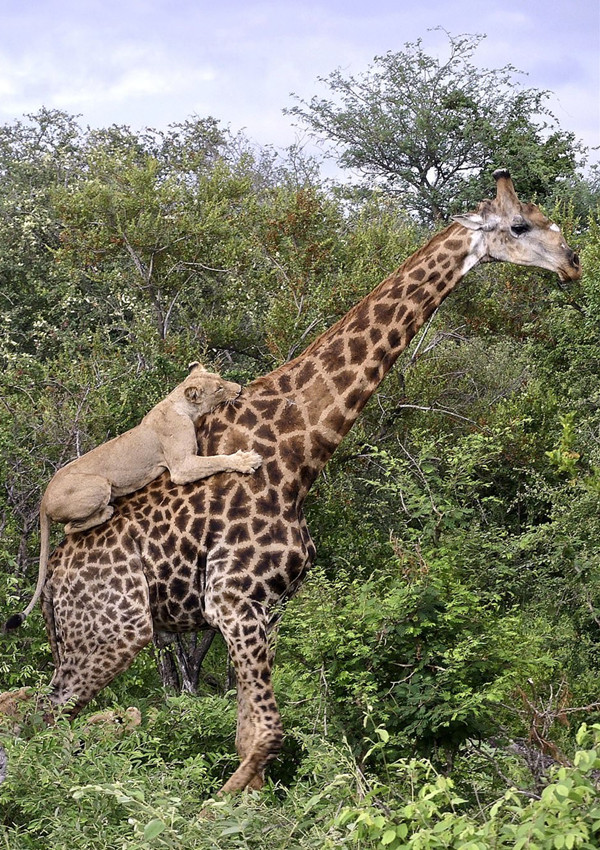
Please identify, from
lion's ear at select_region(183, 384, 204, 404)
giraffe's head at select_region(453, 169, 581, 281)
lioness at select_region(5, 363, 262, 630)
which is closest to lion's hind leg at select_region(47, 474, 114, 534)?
lioness at select_region(5, 363, 262, 630)

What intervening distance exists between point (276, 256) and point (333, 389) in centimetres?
786

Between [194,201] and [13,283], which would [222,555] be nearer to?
[194,201]

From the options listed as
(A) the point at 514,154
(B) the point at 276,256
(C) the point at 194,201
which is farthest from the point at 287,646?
(A) the point at 514,154

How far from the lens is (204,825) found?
523cm

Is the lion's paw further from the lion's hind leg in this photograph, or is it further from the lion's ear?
the lion's hind leg

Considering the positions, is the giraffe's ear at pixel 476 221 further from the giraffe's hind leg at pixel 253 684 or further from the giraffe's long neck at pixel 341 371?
the giraffe's hind leg at pixel 253 684

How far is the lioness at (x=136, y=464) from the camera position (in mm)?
7340

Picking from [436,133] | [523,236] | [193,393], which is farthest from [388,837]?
[436,133]

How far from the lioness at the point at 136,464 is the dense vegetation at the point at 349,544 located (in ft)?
3.84

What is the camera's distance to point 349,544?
11898 mm

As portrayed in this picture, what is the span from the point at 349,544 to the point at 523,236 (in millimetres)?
5097

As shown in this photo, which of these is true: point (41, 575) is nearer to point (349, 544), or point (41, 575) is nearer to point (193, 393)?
point (193, 393)

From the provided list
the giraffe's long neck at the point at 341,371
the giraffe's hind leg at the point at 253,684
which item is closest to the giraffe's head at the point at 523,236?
the giraffe's long neck at the point at 341,371

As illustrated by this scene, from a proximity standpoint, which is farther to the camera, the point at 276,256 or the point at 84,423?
the point at 276,256
